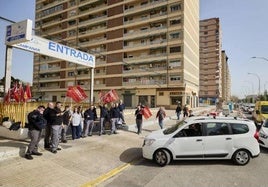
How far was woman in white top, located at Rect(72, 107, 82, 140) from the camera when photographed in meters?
9.99

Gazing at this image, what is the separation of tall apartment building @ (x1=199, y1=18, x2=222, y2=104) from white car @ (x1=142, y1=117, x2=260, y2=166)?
75033 millimetres

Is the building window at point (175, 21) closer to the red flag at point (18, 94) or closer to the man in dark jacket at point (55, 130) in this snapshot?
the red flag at point (18, 94)

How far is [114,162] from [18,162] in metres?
3.01

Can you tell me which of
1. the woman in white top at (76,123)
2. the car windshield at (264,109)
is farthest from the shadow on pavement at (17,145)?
the car windshield at (264,109)

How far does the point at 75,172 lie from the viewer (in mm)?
6270

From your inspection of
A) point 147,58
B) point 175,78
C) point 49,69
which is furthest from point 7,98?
point 49,69

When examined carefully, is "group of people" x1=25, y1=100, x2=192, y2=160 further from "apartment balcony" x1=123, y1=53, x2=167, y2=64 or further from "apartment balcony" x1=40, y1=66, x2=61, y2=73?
"apartment balcony" x1=40, y1=66, x2=61, y2=73

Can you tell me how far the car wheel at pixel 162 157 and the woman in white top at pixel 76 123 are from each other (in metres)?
4.40

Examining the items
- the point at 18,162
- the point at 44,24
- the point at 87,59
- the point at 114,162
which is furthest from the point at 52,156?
the point at 44,24

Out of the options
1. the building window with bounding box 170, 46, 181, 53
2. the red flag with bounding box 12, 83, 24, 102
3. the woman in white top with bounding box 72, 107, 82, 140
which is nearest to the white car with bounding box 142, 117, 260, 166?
the woman in white top with bounding box 72, 107, 82, 140

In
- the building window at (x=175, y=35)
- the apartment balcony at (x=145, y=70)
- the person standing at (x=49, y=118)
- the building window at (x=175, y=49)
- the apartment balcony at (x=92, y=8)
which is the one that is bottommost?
the person standing at (x=49, y=118)

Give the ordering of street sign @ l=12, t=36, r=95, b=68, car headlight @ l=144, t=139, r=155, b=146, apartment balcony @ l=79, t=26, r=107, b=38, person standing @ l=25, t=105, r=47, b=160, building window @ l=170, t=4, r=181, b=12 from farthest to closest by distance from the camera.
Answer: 1. apartment balcony @ l=79, t=26, r=107, b=38
2. building window @ l=170, t=4, r=181, b=12
3. street sign @ l=12, t=36, r=95, b=68
4. car headlight @ l=144, t=139, r=155, b=146
5. person standing @ l=25, t=105, r=47, b=160

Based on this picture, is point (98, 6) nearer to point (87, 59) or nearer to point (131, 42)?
point (131, 42)

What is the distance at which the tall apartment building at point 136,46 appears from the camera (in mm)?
39312
